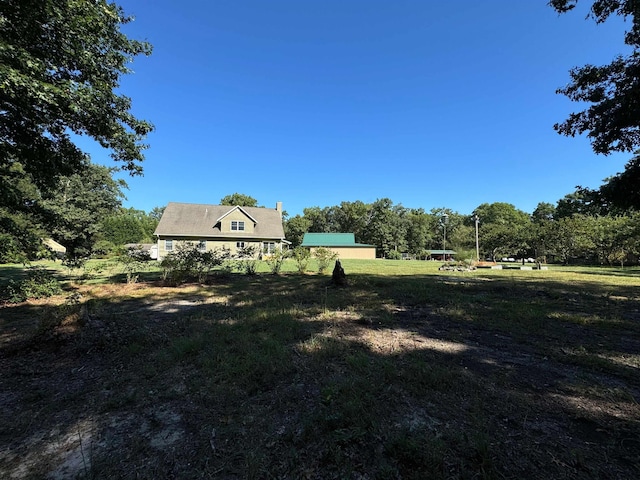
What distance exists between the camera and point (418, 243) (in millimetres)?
57000

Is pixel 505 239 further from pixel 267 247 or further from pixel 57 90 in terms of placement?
pixel 57 90

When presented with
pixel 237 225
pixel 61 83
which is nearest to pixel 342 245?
pixel 237 225

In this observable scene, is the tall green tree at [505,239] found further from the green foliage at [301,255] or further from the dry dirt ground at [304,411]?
the dry dirt ground at [304,411]

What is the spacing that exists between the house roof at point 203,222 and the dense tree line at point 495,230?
64.6 ft

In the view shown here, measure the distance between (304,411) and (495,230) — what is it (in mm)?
48942

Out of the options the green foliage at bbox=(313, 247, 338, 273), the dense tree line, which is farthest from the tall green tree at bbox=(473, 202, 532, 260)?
the green foliage at bbox=(313, 247, 338, 273)

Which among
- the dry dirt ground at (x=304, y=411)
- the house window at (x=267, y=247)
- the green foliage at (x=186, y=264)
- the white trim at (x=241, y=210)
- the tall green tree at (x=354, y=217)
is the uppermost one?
Answer: the tall green tree at (x=354, y=217)

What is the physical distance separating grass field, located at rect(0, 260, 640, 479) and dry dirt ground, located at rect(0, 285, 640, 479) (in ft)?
0.05

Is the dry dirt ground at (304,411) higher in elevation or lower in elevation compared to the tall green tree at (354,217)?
lower

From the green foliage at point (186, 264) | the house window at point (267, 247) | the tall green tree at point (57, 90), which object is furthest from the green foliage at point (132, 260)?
the house window at point (267, 247)

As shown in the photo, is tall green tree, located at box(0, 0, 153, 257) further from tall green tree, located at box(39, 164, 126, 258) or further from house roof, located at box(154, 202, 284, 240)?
house roof, located at box(154, 202, 284, 240)

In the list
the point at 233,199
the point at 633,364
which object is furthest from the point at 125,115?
the point at 233,199

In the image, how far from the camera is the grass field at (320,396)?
6.80ft

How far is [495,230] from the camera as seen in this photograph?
44.0 metres
